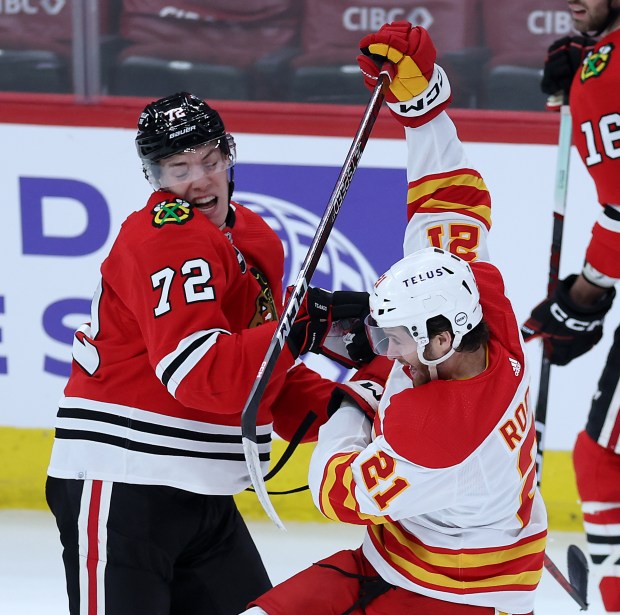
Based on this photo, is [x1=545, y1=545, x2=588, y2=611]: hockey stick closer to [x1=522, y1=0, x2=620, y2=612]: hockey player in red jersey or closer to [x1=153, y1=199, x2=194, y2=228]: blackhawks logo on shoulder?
[x1=522, y1=0, x2=620, y2=612]: hockey player in red jersey

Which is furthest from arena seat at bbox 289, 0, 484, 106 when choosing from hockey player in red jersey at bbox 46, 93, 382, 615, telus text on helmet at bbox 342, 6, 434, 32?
hockey player in red jersey at bbox 46, 93, 382, 615

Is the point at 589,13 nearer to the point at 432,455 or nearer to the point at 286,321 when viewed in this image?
the point at 286,321

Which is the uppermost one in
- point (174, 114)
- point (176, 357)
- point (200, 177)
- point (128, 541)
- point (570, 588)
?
point (174, 114)

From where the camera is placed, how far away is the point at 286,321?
6.27 ft

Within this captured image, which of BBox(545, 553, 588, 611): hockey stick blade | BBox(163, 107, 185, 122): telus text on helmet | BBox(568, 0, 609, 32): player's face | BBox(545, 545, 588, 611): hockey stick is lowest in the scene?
BBox(545, 553, 588, 611): hockey stick blade

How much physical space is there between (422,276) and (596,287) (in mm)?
1044

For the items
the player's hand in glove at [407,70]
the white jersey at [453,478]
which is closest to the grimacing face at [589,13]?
the player's hand in glove at [407,70]

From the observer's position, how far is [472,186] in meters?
2.22

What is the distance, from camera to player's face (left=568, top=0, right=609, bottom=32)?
2.54 m

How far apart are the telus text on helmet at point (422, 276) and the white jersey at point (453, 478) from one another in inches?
6.2

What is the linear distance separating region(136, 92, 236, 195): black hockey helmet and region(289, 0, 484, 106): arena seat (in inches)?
61.7

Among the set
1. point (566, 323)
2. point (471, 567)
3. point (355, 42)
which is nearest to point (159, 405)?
point (471, 567)

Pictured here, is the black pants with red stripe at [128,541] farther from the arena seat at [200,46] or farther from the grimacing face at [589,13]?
the arena seat at [200,46]

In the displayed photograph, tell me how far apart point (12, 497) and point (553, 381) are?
1.72 meters
